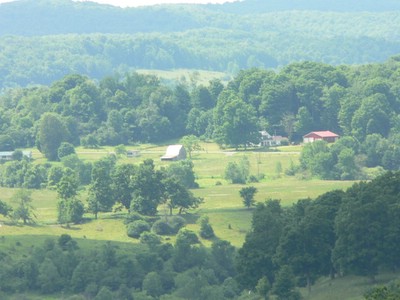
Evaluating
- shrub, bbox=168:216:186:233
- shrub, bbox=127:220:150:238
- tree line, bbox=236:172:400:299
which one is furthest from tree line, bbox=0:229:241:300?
shrub, bbox=168:216:186:233

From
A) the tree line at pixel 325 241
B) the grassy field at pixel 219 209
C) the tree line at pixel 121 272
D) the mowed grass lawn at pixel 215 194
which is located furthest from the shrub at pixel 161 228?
the tree line at pixel 325 241

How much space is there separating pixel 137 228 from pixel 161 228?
2.19 m

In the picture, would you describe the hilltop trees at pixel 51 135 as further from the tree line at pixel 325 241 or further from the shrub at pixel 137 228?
the tree line at pixel 325 241

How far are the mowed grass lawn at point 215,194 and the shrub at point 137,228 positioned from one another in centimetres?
66

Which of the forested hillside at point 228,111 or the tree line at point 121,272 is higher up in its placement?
the forested hillside at point 228,111

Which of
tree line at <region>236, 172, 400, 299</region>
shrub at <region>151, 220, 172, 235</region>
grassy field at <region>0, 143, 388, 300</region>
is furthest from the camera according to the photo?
shrub at <region>151, 220, 172, 235</region>

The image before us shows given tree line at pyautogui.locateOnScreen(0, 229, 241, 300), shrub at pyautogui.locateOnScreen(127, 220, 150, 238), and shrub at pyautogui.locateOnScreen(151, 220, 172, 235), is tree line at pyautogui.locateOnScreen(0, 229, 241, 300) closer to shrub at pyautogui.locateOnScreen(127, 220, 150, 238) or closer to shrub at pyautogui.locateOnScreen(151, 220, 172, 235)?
Answer: shrub at pyautogui.locateOnScreen(127, 220, 150, 238)

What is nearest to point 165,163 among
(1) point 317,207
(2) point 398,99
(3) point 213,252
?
(2) point 398,99

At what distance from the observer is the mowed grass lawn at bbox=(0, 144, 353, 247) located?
371 ft

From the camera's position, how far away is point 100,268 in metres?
97.2

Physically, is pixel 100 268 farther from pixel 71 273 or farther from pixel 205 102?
pixel 205 102

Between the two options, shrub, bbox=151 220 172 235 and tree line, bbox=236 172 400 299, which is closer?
tree line, bbox=236 172 400 299

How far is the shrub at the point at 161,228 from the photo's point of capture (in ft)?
370

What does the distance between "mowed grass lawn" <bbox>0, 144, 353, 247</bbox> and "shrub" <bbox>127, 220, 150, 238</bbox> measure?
66 cm
